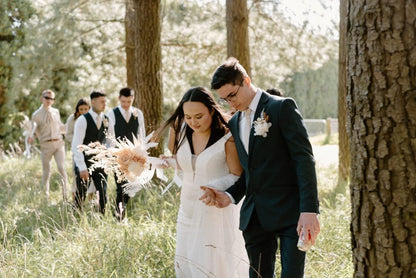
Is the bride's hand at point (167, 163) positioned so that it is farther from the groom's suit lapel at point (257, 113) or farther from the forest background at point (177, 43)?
the forest background at point (177, 43)

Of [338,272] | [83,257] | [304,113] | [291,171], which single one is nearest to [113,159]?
[83,257]

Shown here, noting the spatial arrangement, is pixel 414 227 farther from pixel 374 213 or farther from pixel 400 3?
pixel 400 3

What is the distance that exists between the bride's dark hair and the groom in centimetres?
58

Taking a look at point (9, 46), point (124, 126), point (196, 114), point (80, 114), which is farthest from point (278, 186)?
point (9, 46)

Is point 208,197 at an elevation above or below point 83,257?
above

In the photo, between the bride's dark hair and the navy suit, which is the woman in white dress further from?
the navy suit

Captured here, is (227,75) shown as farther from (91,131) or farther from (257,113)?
(91,131)

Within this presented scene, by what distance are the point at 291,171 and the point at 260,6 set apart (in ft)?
37.3

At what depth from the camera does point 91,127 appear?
810 cm

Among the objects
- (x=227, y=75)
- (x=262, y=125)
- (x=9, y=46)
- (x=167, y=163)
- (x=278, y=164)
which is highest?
(x=9, y=46)

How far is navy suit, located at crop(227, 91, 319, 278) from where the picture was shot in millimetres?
3420

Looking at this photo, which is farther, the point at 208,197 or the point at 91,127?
the point at 91,127

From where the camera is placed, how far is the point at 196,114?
4305 mm

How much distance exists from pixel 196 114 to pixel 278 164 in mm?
978
